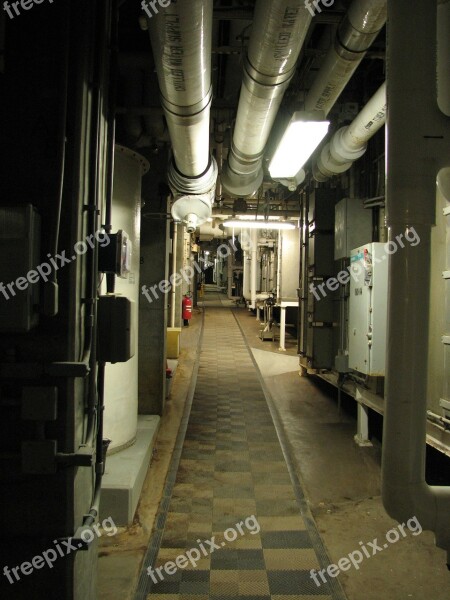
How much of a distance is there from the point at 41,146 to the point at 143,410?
4.14 m

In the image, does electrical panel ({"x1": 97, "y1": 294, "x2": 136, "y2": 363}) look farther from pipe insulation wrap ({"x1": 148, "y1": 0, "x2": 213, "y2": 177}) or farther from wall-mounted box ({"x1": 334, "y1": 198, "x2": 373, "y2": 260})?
wall-mounted box ({"x1": 334, "y1": 198, "x2": 373, "y2": 260})

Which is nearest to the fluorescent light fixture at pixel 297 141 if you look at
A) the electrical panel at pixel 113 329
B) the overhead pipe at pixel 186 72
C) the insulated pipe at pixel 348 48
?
the insulated pipe at pixel 348 48

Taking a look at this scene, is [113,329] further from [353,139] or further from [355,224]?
[355,224]

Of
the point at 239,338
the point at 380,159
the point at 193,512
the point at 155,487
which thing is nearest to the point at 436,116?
the point at 193,512

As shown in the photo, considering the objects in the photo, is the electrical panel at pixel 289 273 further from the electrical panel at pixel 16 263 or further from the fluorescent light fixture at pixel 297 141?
the electrical panel at pixel 16 263

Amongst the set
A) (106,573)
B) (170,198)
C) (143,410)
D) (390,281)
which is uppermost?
(170,198)

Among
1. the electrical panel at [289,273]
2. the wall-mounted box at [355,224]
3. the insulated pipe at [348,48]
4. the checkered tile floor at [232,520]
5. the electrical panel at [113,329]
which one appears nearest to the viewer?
the electrical panel at [113,329]

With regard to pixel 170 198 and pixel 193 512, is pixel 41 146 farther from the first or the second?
pixel 170 198

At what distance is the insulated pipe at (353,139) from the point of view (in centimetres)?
386

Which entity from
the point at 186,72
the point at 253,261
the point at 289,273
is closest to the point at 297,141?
the point at 186,72

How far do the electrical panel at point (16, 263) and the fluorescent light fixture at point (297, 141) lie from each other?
8.28 feet

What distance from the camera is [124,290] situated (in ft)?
12.9

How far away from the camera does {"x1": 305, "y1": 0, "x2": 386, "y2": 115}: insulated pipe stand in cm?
274

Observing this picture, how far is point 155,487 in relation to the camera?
3.87 m
